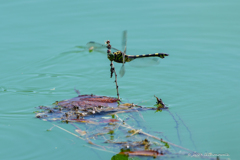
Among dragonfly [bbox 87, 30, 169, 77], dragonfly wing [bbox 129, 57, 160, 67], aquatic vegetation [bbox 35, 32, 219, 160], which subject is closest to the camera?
aquatic vegetation [bbox 35, 32, 219, 160]

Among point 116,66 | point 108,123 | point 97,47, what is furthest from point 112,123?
point 116,66

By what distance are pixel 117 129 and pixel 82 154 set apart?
68 centimetres

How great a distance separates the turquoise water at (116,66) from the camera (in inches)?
189

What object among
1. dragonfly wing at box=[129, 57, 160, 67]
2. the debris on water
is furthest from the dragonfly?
the debris on water

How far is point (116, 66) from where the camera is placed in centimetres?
706

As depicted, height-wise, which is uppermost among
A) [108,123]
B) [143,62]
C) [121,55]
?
[121,55]

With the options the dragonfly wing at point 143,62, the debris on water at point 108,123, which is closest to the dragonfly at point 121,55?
the dragonfly wing at point 143,62

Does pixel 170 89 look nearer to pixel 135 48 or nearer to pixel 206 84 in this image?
pixel 206 84

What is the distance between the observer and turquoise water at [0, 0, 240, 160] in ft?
15.8

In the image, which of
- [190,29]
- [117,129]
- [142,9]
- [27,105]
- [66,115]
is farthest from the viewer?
[142,9]

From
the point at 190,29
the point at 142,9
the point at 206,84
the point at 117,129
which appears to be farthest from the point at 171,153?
the point at 142,9

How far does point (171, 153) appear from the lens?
4.35 m

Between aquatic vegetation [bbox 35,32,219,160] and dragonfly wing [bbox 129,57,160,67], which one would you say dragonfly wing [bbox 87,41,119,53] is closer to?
aquatic vegetation [bbox 35,32,219,160]

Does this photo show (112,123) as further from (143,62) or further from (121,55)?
(143,62)
